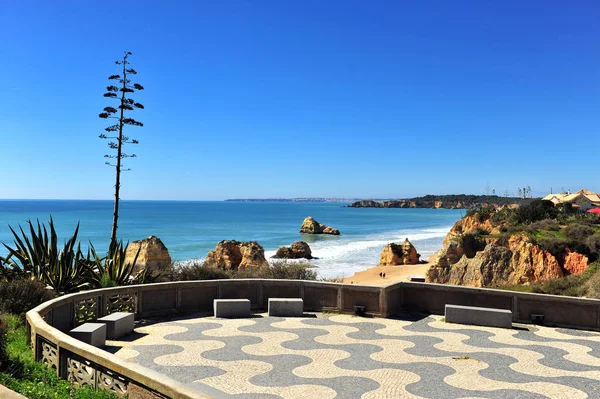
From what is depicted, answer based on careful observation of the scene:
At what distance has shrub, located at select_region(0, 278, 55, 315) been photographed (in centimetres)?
1095

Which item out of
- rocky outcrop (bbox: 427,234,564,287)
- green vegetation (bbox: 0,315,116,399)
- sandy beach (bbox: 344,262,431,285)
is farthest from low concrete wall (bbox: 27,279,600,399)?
sandy beach (bbox: 344,262,431,285)

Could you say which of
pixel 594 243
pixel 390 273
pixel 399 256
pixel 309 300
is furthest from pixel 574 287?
pixel 399 256

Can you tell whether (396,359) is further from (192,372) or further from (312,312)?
(312,312)

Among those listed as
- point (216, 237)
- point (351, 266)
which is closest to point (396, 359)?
point (351, 266)

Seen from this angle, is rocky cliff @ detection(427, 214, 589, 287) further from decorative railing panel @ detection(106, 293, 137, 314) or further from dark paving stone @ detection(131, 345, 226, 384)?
dark paving stone @ detection(131, 345, 226, 384)

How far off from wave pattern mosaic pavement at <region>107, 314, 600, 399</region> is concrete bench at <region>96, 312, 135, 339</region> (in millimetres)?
307

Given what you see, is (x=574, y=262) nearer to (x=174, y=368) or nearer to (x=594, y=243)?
(x=594, y=243)

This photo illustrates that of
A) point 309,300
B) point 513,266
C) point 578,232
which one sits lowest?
point 513,266

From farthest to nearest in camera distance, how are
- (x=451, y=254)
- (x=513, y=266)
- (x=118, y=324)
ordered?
(x=451, y=254)
(x=513, y=266)
(x=118, y=324)

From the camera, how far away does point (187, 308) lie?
13.4 meters

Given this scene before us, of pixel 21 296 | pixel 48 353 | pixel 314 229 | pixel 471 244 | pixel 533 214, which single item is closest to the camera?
pixel 48 353

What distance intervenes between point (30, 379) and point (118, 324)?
4070mm

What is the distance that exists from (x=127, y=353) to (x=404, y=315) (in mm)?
6741

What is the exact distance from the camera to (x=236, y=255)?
140 feet
